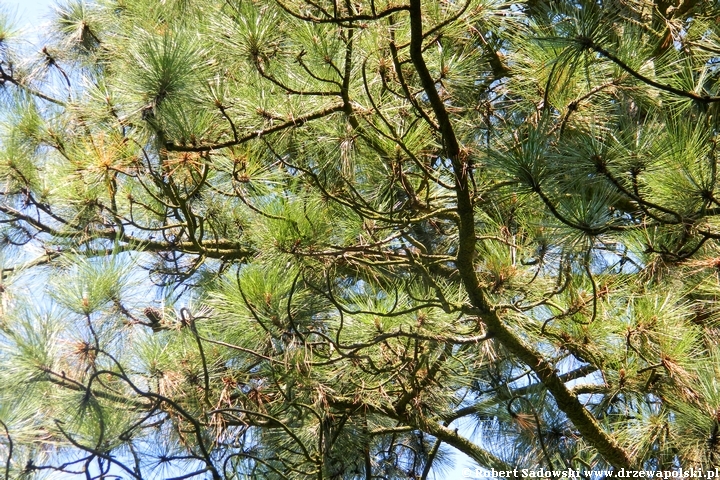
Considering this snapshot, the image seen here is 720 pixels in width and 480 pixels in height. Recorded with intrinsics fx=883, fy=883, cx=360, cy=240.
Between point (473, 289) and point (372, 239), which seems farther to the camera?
point (372, 239)

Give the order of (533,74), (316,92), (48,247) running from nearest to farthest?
(316,92) → (533,74) → (48,247)

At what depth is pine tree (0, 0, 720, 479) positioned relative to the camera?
1434mm

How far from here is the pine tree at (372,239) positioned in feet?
4.70

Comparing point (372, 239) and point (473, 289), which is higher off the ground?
point (372, 239)

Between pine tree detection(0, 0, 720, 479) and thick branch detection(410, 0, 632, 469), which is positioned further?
pine tree detection(0, 0, 720, 479)

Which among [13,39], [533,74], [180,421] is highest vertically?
[13,39]

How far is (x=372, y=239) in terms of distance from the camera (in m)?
1.71

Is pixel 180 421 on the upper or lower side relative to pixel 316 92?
lower

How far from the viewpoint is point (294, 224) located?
1.60 m

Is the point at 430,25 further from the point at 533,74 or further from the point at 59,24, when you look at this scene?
the point at 59,24

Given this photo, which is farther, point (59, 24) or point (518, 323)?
point (59, 24)

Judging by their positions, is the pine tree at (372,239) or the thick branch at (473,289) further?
the pine tree at (372,239)

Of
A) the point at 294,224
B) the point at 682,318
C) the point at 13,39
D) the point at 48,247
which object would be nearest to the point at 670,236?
the point at 682,318

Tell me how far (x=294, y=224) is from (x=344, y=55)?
1.04 ft
